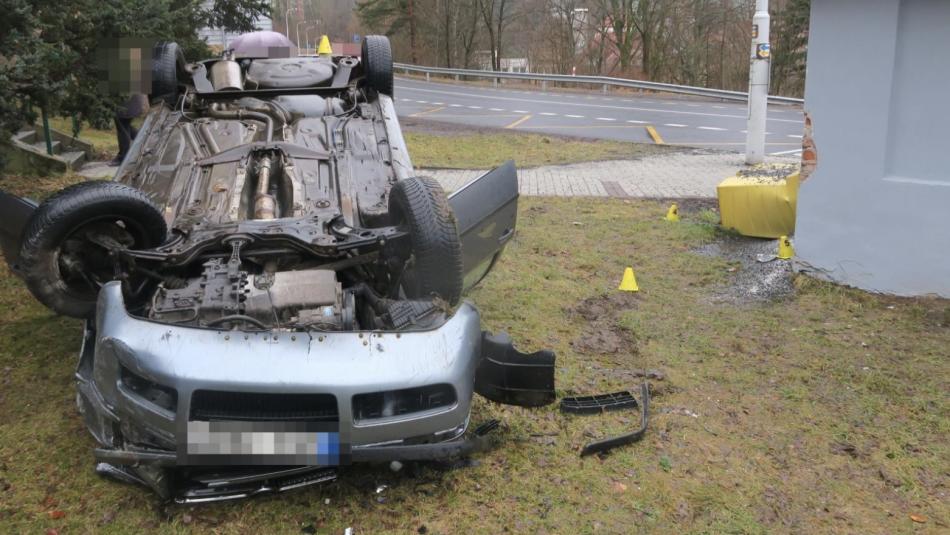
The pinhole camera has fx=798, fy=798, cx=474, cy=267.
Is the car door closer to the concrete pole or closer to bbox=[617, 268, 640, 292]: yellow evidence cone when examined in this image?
bbox=[617, 268, 640, 292]: yellow evidence cone

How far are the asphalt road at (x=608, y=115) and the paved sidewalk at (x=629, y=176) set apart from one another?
2051 mm

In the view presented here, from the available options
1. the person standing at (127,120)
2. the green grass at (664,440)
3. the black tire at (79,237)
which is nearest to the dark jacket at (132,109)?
the person standing at (127,120)

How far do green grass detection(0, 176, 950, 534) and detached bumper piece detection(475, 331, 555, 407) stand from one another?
1.24 ft

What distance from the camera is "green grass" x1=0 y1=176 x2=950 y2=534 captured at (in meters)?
3.45

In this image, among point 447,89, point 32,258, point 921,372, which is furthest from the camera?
point 447,89

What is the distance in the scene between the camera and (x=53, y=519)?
11.2 ft

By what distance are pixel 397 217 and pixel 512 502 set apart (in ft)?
5.44

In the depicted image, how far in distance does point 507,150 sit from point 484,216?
9.67 meters

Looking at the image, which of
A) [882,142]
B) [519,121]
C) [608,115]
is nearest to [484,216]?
[882,142]

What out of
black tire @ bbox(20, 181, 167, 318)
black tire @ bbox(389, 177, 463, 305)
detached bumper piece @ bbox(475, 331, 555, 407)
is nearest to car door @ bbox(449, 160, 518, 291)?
black tire @ bbox(389, 177, 463, 305)

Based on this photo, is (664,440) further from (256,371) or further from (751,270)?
(751,270)

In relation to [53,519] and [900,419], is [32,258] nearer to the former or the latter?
[53,519]

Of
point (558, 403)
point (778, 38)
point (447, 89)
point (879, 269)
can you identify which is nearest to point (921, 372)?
point (879, 269)

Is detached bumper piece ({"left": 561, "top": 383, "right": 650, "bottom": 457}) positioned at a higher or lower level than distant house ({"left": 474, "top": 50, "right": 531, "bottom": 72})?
lower
